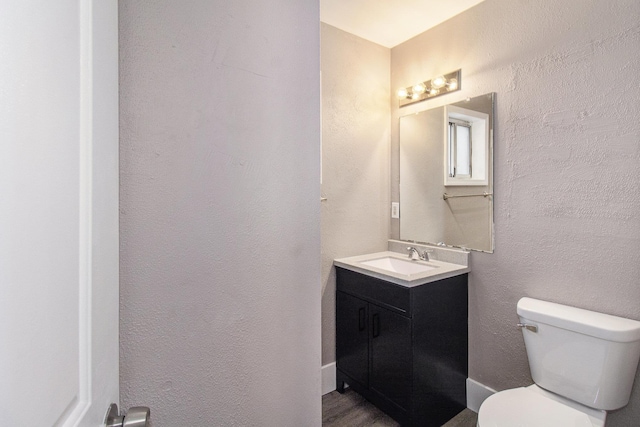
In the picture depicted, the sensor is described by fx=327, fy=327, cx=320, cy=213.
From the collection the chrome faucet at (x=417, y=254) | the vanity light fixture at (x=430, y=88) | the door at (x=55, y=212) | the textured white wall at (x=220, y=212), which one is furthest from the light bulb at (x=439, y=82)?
the door at (x=55, y=212)

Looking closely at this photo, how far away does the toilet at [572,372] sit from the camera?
133cm

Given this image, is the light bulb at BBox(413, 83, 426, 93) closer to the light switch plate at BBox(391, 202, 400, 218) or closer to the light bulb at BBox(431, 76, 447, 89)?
the light bulb at BBox(431, 76, 447, 89)

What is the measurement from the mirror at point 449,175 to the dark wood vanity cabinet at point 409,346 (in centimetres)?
35

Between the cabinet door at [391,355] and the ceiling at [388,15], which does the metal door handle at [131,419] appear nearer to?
the cabinet door at [391,355]

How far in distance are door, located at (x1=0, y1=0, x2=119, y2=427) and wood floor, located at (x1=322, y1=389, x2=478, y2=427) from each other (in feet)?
5.52

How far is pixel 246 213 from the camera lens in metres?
0.90

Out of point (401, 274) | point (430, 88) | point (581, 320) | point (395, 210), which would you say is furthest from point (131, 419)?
point (430, 88)

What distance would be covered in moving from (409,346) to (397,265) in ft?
2.15

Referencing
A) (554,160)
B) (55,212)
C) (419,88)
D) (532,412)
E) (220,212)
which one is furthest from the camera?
(419,88)

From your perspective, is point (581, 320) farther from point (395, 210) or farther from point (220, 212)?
point (220, 212)

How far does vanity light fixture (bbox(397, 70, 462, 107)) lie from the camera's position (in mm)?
2094

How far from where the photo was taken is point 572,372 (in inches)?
56.9

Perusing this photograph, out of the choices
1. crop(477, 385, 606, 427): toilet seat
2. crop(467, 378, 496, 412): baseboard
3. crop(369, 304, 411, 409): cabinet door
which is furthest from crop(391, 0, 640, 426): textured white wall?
crop(369, 304, 411, 409): cabinet door

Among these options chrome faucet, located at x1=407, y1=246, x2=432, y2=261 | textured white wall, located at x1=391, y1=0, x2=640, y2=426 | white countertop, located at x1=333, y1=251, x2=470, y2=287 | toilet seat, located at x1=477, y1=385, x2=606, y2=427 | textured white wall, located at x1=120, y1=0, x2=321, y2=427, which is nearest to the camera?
textured white wall, located at x1=120, y1=0, x2=321, y2=427
